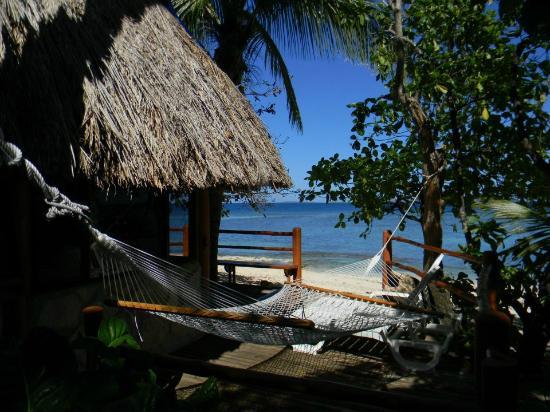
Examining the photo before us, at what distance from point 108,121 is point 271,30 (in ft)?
10.6

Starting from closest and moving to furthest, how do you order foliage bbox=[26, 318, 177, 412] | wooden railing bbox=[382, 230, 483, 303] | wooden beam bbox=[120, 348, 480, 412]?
foliage bbox=[26, 318, 177, 412] < wooden beam bbox=[120, 348, 480, 412] < wooden railing bbox=[382, 230, 483, 303]

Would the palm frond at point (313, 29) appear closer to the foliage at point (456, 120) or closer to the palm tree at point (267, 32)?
the palm tree at point (267, 32)

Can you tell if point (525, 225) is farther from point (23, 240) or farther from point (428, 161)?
point (23, 240)

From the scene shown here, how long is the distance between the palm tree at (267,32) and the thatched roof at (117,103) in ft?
4.00

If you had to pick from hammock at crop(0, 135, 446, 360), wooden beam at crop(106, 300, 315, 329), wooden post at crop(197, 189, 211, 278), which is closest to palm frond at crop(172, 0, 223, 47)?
wooden post at crop(197, 189, 211, 278)

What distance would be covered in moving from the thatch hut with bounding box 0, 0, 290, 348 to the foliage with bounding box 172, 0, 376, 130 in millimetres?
1159

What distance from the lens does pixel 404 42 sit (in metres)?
3.20

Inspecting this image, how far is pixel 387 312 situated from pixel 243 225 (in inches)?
1150

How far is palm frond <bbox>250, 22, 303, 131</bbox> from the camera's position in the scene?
4914mm

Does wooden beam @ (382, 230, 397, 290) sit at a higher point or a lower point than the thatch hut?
lower

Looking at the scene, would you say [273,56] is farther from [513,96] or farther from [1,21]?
[1,21]

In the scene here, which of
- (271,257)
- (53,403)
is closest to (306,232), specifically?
(271,257)

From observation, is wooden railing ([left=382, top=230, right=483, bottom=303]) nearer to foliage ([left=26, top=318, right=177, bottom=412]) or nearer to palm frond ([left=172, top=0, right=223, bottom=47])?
foliage ([left=26, top=318, right=177, bottom=412])

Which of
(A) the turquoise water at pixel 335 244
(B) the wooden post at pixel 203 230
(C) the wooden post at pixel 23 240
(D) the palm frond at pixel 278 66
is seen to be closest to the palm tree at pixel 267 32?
(D) the palm frond at pixel 278 66
